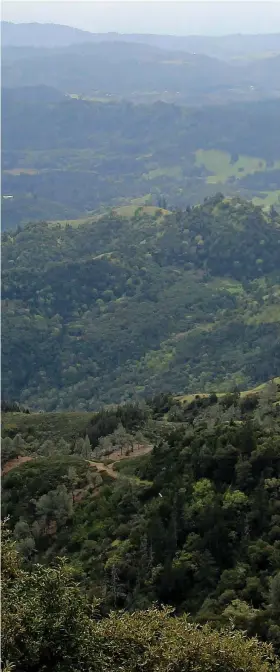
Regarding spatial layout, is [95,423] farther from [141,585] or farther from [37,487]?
[141,585]

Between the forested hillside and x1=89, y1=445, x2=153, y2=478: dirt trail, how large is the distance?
0.34 ft

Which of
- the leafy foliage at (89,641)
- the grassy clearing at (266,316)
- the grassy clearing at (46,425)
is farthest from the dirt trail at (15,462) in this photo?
the grassy clearing at (266,316)

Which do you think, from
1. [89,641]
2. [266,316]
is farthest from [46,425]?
[266,316]

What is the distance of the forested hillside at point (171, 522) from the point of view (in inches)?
1453

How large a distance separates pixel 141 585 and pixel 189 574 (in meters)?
2.45

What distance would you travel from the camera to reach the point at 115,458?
66.6 metres

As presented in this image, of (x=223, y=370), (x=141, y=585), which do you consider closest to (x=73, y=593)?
(x=141, y=585)

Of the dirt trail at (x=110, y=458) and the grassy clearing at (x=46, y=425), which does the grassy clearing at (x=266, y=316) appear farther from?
the dirt trail at (x=110, y=458)

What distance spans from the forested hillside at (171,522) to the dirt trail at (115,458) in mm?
104

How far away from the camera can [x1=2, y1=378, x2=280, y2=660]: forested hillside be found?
36.9 m

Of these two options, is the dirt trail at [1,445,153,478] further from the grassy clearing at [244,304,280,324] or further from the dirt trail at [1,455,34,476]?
the grassy clearing at [244,304,280,324]

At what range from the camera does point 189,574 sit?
40219mm

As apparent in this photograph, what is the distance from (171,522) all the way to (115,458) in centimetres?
2350

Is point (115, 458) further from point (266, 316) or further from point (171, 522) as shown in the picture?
point (266, 316)
